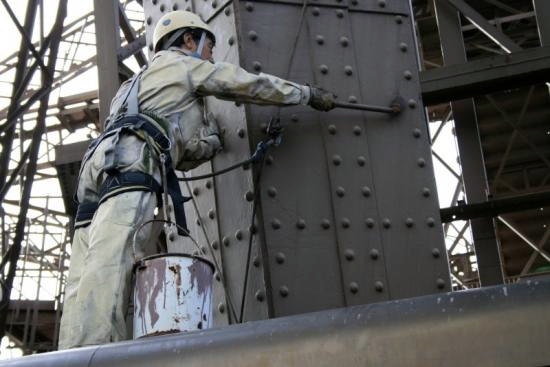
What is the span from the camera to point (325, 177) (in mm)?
5230

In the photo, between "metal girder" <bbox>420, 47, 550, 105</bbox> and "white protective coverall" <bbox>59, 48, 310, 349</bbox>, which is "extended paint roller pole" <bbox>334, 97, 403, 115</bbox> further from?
"metal girder" <bbox>420, 47, 550, 105</bbox>

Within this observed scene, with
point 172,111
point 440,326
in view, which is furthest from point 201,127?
point 440,326

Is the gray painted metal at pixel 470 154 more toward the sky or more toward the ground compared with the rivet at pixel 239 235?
more toward the sky

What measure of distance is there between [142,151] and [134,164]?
0.08m

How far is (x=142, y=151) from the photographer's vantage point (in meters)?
4.91

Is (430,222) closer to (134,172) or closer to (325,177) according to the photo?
(325,177)

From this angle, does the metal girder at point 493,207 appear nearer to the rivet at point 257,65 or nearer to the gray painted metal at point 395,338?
the rivet at point 257,65

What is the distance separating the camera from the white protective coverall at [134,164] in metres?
4.59

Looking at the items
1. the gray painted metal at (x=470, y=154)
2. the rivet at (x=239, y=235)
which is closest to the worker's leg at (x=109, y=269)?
the rivet at (x=239, y=235)

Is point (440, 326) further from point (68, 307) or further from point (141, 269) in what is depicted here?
point (68, 307)

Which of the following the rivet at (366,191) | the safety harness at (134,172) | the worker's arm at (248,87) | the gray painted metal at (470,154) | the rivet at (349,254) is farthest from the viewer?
the gray painted metal at (470,154)

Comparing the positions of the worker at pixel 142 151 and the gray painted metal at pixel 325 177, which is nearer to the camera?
the worker at pixel 142 151

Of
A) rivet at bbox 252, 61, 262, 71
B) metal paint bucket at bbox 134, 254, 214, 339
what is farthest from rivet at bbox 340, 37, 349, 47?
metal paint bucket at bbox 134, 254, 214, 339

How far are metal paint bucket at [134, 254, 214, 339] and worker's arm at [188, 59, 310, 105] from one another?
1017mm
